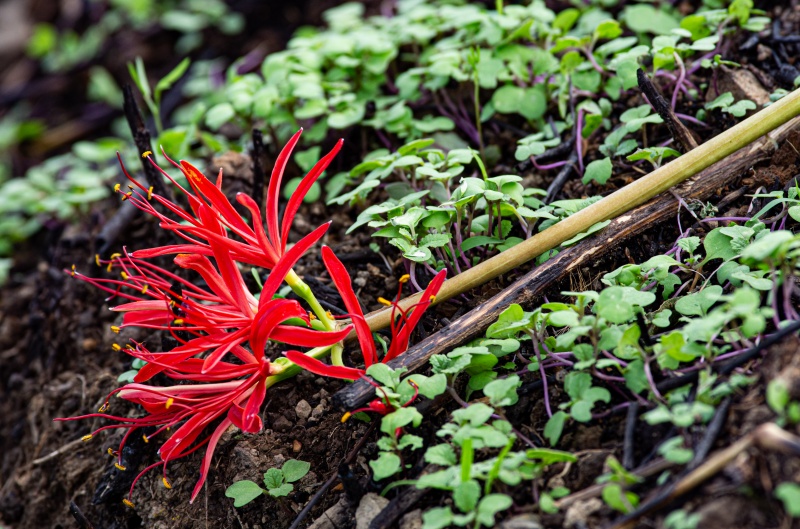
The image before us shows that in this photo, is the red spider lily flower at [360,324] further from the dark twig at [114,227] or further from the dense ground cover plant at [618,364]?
the dark twig at [114,227]

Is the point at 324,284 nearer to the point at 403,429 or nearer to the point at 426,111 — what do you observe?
the point at 403,429

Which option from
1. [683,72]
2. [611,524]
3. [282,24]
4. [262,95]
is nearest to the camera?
[611,524]

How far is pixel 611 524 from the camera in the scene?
1124 millimetres

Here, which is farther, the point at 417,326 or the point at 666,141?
the point at 666,141

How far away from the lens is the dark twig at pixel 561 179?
1877 mm

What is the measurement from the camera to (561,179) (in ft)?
6.24

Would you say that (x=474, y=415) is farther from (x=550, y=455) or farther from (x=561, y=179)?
(x=561, y=179)

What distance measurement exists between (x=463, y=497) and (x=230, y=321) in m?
0.61

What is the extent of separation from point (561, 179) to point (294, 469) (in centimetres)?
102

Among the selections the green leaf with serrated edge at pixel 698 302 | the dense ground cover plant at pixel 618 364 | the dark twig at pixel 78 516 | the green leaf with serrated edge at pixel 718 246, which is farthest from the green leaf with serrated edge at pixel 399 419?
the dark twig at pixel 78 516

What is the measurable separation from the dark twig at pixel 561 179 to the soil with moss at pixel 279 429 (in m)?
0.04

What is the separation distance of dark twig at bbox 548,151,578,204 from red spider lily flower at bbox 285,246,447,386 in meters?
0.54

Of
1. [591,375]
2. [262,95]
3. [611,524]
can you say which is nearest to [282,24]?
[262,95]

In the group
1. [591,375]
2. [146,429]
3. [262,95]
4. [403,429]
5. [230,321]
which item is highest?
[262,95]
